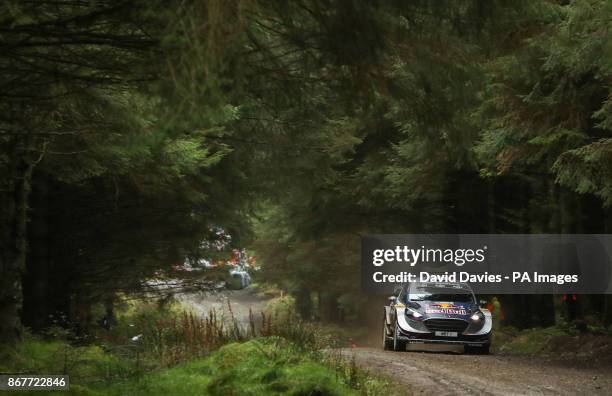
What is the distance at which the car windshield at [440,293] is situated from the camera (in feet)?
63.0

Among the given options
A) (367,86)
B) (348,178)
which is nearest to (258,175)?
(348,178)

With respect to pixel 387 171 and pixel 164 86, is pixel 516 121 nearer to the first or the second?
pixel 387 171

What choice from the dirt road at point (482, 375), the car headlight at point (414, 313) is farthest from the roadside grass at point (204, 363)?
the car headlight at point (414, 313)

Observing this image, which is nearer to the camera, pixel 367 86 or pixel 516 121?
pixel 367 86

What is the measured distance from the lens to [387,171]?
26.0m

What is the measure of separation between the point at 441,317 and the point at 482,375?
4248mm

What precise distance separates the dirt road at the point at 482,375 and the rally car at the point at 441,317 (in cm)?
58

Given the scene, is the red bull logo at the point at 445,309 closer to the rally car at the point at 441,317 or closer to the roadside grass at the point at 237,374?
the rally car at the point at 441,317

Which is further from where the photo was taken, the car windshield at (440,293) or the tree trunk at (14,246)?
the car windshield at (440,293)

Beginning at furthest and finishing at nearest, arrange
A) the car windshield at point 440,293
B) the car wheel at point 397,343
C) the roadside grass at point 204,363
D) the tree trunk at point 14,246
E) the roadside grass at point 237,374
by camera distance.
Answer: the car wheel at point 397,343 < the car windshield at point 440,293 < the tree trunk at point 14,246 < the roadside grass at point 204,363 < the roadside grass at point 237,374

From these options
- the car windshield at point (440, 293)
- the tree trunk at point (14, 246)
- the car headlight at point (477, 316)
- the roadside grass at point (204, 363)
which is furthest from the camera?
the car windshield at point (440, 293)

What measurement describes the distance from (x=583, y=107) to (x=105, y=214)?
11.1m

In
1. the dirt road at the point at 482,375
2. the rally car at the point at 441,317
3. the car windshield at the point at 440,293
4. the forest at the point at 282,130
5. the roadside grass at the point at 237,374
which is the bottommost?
the dirt road at the point at 482,375

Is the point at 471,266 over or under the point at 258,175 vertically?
under
